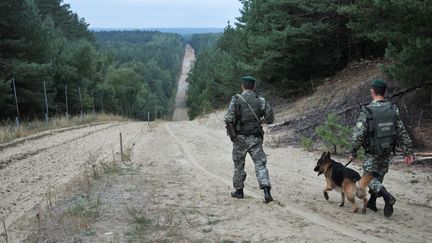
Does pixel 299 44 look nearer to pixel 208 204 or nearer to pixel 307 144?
pixel 307 144

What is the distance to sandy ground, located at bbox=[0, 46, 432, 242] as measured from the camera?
6.24 metres

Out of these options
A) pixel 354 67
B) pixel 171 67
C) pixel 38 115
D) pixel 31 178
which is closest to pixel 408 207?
pixel 31 178

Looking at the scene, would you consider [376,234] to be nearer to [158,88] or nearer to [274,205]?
[274,205]

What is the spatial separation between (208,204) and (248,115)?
1.64 metres

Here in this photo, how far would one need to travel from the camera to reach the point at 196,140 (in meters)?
18.4

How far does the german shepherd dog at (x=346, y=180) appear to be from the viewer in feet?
22.8

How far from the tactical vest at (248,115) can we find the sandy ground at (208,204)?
1212 millimetres

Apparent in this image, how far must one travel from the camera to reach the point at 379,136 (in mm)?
6793

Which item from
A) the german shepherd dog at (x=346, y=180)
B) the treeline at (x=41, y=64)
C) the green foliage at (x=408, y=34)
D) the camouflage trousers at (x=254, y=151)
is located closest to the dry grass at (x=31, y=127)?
the treeline at (x=41, y=64)

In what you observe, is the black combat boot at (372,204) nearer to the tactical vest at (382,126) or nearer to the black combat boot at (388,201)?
the black combat boot at (388,201)

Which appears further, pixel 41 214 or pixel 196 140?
pixel 196 140

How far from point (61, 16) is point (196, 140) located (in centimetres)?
6360

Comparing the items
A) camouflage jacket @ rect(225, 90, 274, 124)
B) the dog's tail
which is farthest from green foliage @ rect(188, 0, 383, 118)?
the dog's tail

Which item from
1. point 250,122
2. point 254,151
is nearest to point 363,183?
point 254,151
